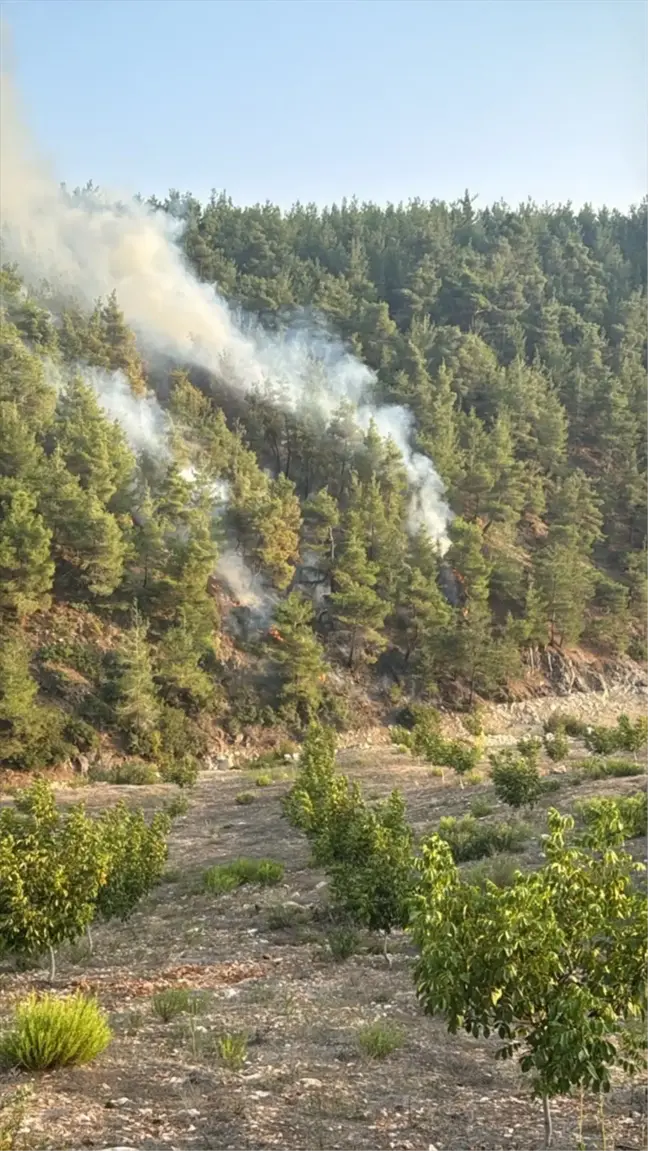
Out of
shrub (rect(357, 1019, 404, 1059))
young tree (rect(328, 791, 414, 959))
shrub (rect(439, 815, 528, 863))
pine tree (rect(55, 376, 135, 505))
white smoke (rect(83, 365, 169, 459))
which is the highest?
white smoke (rect(83, 365, 169, 459))

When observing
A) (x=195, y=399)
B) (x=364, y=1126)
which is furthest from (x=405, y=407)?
(x=364, y=1126)

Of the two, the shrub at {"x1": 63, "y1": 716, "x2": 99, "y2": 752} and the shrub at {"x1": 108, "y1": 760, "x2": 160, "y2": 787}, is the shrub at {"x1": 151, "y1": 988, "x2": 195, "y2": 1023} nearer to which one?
the shrub at {"x1": 108, "y1": 760, "x2": 160, "y2": 787}

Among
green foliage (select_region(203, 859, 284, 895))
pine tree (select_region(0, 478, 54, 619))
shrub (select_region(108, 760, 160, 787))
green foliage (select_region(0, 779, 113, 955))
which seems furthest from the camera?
pine tree (select_region(0, 478, 54, 619))

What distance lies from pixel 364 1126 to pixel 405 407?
251 feet

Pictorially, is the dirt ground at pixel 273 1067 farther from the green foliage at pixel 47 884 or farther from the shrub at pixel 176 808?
the shrub at pixel 176 808

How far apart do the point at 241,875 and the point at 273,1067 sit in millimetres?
12512

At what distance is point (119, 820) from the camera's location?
1733 centimetres

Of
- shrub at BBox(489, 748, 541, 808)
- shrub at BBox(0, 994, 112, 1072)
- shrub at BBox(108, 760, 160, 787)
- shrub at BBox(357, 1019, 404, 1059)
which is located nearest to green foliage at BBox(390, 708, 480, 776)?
shrub at BBox(489, 748, 541, 808)

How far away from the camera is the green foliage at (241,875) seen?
790 inches

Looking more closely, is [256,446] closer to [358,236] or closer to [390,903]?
[358,236]

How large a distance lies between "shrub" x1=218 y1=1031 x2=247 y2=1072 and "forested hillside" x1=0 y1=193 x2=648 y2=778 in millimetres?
30955

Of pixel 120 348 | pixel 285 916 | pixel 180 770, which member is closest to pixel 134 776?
pixel 180 770

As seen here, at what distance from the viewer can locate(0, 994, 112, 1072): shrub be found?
8078 millimetres

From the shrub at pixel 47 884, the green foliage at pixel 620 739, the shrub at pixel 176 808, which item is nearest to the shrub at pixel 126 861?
the shrub at pixel 47 884
